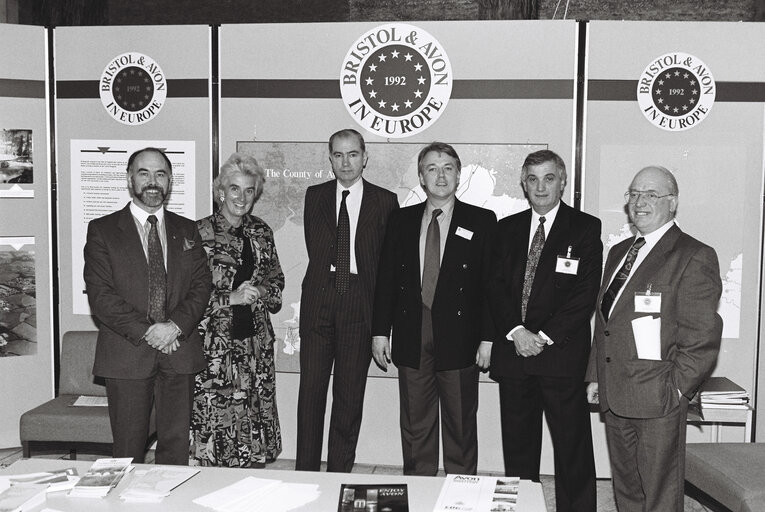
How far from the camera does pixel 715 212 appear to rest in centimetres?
461

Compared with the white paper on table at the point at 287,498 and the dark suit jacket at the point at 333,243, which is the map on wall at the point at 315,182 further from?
the white paper on table at the point at 287,498

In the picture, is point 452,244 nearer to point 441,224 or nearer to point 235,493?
point 441,224

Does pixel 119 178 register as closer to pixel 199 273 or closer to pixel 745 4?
pixel 199 273

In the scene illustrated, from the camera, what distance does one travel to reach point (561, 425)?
→ 3711 mm

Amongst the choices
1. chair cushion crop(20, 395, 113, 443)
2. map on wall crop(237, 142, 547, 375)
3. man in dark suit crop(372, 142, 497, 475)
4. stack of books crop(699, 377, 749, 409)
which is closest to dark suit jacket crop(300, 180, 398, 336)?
man in dark suit crop(372, 142, 497, 475)

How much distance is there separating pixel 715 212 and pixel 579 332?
5.15ft

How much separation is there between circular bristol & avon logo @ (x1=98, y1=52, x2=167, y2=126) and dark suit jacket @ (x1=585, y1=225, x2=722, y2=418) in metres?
3.36

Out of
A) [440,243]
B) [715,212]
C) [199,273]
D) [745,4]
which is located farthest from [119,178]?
[745,4]

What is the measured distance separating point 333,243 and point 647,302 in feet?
5.74

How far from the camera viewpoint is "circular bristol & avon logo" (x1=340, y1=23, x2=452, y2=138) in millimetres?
4738

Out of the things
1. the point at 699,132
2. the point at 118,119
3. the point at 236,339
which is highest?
the point at 118,119

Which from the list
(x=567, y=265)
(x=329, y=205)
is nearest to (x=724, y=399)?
(x=567, y=265)

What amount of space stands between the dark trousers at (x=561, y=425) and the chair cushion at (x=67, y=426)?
232cm

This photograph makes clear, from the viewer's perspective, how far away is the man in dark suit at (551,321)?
367 centimetres
